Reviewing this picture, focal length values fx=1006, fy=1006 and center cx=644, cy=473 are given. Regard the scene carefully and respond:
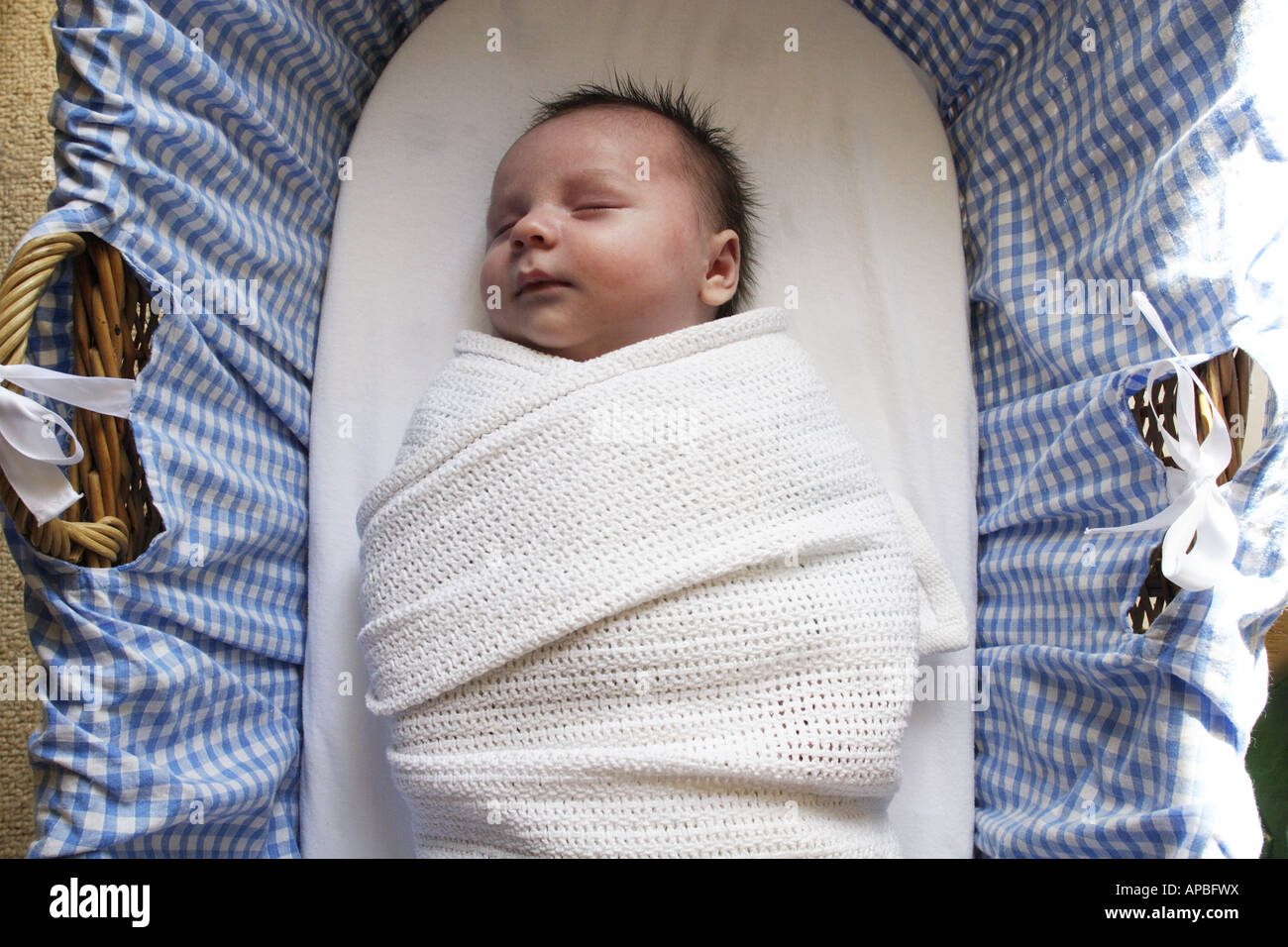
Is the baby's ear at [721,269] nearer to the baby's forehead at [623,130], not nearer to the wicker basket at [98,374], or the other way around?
the baby's forehead at [623,130]

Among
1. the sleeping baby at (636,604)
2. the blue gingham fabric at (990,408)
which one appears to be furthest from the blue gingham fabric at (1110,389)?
the sleeping baby at (636,604)

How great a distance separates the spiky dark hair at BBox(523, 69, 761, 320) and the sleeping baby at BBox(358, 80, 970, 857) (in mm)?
176

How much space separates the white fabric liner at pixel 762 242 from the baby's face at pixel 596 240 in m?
0.14

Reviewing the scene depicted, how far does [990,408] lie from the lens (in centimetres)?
124

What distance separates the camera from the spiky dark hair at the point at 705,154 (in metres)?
1.18

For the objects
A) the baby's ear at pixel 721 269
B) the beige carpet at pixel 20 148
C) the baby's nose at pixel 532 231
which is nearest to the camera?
the baby's nose at pixel 532 231

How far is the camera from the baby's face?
1080 mm

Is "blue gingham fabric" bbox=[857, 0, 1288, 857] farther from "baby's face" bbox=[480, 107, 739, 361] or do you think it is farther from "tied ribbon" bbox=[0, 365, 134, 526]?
"tied ribbon" bbox=[0, 365, 134, 526]

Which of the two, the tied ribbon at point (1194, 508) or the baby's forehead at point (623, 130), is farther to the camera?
the baby's forehead at point (623, 130)

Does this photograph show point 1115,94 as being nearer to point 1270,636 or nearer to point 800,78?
point 800,78

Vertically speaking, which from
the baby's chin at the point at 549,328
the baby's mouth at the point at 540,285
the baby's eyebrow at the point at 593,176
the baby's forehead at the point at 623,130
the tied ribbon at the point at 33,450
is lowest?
the tied ribbon at the point at 33,450

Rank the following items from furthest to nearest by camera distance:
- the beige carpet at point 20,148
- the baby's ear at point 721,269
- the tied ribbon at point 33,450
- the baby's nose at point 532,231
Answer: the beige carpet at point 20,148 < the baby's ear at point 721,269 < the baby's nose at point 532,231 < the tied ribbon at point 33,450

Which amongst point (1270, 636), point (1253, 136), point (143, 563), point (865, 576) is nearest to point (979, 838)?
point (865, 576)

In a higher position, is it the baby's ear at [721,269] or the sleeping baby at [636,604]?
the baby's ear at [721,269]
